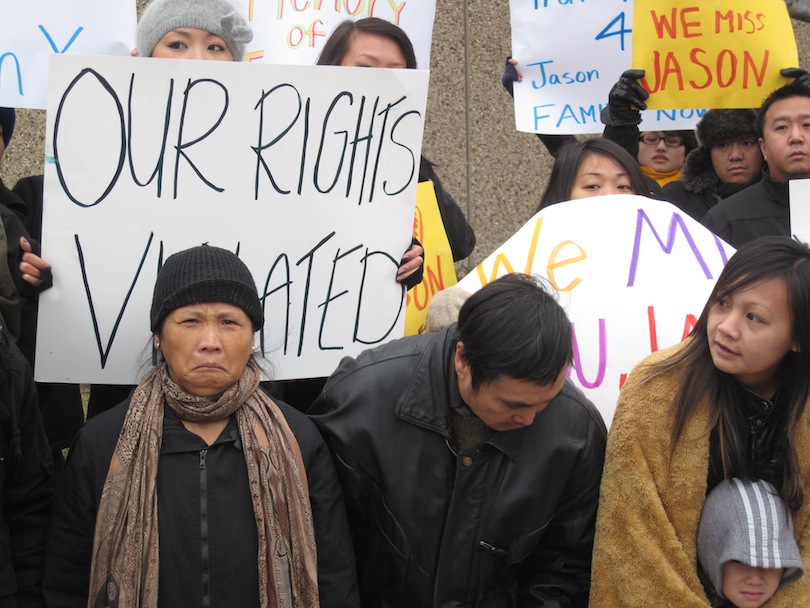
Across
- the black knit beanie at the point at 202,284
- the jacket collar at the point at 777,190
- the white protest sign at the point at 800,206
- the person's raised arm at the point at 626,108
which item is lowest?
the black knit beanie at the point at 202,284

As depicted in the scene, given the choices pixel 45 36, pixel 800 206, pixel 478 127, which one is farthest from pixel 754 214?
pixel 478 127

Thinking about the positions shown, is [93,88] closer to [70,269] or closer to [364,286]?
[70,269]

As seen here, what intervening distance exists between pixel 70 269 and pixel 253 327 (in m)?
0.57

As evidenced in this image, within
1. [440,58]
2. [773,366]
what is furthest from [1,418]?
[440,58]

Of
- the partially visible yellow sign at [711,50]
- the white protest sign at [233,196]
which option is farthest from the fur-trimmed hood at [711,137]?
the white protest sign at [233,196]

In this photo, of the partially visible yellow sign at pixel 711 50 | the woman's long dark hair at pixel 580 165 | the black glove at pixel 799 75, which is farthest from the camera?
the partially visible yellow sign at pixel 711 50

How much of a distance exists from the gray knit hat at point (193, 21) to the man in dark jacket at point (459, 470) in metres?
1.21

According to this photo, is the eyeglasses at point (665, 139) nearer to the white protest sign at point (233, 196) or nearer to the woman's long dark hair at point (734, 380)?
the white protest sign at point (233, 196)

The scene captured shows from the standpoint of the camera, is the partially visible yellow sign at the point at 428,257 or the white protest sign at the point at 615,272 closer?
the white protest sign at the point at 615,272

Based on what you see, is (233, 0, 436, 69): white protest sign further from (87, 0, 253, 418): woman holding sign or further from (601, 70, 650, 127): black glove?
(601, 70, 650, 127): black glove

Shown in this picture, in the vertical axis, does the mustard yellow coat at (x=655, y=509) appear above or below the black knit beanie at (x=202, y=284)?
below

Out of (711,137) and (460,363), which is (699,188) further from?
(460,363)

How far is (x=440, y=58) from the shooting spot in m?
6.24

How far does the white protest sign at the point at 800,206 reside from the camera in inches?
122
